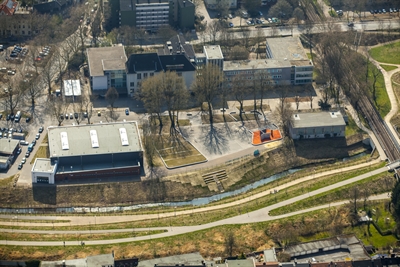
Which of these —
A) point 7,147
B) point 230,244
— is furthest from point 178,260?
point 7,147

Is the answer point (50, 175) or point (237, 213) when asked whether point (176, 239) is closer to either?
point (237, 213)

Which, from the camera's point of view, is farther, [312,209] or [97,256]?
[312,209]

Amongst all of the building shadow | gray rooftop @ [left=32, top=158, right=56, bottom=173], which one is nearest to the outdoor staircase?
the building shadow

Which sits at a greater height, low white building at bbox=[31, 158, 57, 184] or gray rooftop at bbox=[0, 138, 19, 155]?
gray rooftop at bbox=[0, 138, 19, 155]

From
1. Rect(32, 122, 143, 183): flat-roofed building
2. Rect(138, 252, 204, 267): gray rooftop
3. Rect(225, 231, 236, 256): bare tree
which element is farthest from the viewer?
Rect(32, 122, 143, 183): flat-roofed building

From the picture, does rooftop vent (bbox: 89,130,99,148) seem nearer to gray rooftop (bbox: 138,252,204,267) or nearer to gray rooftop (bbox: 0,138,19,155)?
gray rooftop (bbox: 0,138,19,155)

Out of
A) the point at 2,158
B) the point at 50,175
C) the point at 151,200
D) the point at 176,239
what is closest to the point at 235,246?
the point at 176,239

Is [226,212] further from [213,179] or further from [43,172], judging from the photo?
[43,172]
